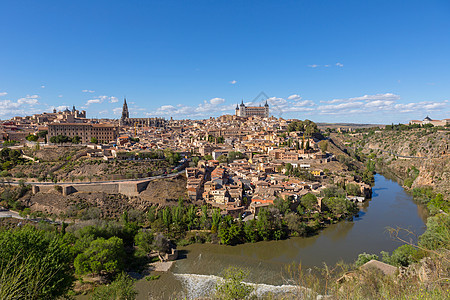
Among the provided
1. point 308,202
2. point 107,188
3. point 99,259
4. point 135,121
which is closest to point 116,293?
point 99,259

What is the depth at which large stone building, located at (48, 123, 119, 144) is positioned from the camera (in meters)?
35.1

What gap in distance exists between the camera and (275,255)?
1423 centimetres

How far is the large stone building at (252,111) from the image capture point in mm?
77062

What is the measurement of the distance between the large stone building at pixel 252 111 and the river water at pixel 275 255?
194 ft

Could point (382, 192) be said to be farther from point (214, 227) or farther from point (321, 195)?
point (214, 227)

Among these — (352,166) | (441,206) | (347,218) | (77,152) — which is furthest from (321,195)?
(77,152)

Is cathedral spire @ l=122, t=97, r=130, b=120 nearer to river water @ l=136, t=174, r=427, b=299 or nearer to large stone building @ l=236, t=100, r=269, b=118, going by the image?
large stone building @ l=236, t=100, r=269, b=118

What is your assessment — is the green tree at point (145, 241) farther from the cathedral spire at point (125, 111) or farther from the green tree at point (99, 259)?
the cathedral spire at point (125, 111)

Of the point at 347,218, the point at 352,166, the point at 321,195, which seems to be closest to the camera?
the point at 347,218

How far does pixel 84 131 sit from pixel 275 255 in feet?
110

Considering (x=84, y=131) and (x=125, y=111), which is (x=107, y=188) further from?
(x=125, y=111)

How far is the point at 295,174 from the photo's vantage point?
27.1m

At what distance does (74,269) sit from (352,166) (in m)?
33.2

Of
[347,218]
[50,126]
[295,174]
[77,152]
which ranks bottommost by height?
[347,218]
